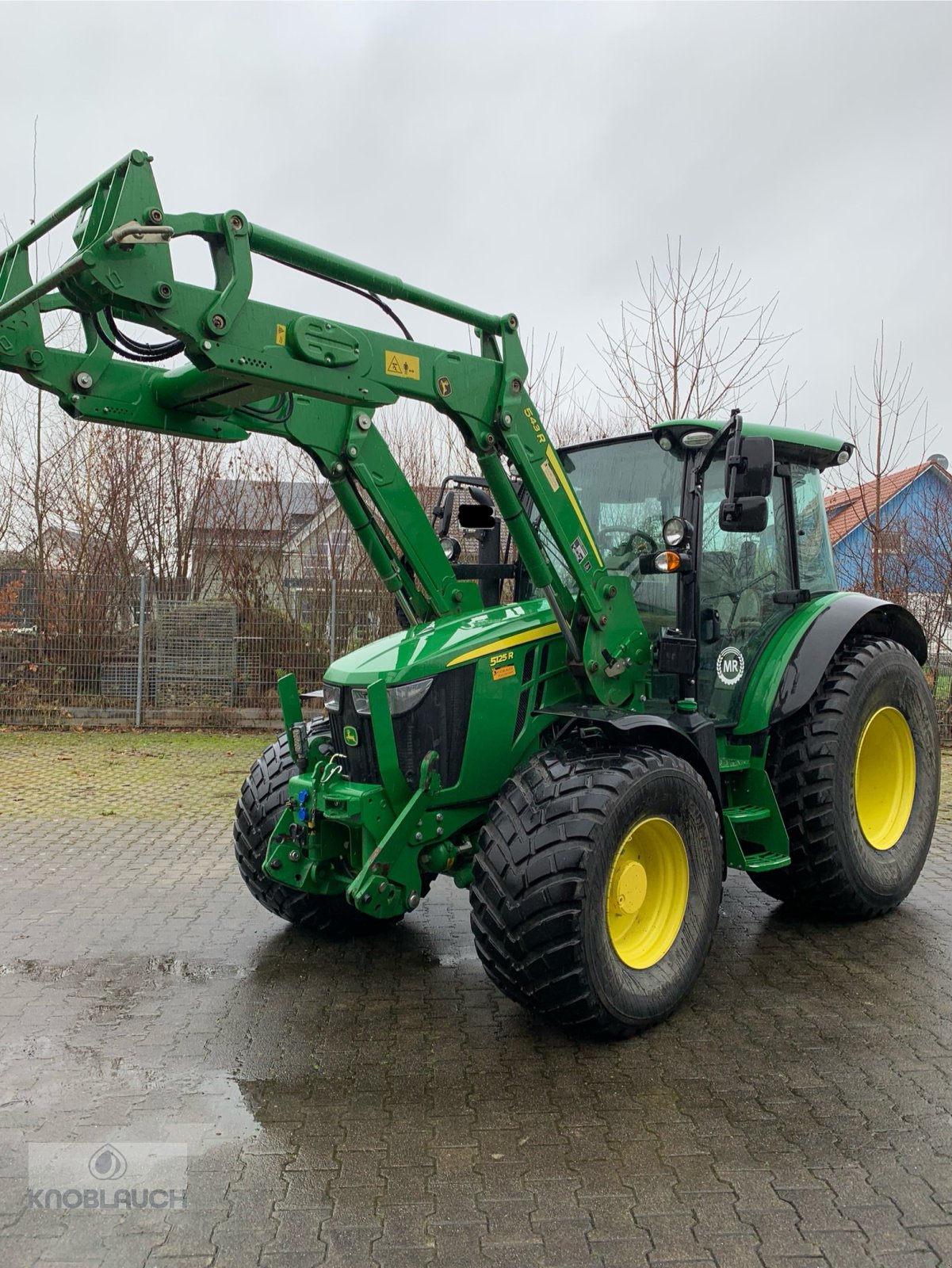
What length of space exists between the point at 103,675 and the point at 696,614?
399 inches

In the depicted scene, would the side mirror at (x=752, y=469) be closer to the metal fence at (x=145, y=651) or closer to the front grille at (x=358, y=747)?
the front grille at (x=358, y=747)

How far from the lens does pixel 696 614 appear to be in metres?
4.84

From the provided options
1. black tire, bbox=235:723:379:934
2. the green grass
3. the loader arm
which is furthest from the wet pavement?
the green grass

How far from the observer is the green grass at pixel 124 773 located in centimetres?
855

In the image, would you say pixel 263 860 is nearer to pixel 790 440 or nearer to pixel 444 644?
pixel 444 644

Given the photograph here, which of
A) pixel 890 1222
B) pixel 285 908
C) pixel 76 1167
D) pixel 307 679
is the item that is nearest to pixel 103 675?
pixel 307 679

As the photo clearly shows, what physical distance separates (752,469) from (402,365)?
1.52 metres

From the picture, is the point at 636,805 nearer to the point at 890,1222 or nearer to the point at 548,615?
the point at 548,615

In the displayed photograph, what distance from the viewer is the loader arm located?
323cm

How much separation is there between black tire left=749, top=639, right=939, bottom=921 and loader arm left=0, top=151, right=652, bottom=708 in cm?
94

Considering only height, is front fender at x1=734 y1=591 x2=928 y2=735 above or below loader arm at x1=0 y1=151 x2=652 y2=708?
below

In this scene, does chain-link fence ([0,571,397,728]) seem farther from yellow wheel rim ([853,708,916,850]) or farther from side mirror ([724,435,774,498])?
side mirror ([724,435,774,498])

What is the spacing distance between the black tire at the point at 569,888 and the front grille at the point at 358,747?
601 millimetres

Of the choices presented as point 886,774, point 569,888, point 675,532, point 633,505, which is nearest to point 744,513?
point 675,532
